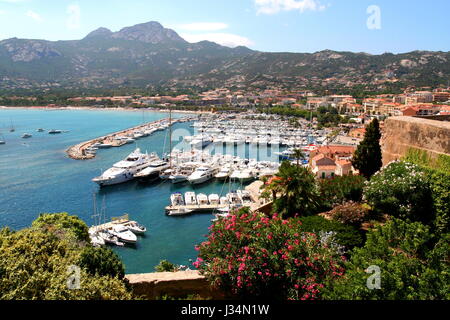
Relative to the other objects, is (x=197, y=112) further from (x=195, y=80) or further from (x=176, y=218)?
(x=195, y=80)

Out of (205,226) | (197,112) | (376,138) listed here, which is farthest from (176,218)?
(197,112)

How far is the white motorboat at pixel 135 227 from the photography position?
18000 mm

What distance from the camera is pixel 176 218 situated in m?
20.5

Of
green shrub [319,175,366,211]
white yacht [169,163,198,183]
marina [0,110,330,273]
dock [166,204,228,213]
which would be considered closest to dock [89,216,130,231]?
marina [0,110,330,273]

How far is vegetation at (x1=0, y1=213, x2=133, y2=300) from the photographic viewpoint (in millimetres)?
4211

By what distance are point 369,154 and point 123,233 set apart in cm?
1237

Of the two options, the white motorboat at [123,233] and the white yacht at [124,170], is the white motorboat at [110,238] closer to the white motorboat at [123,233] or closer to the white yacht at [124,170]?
the white motorboat at [123,233]

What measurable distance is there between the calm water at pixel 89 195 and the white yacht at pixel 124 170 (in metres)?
0.66

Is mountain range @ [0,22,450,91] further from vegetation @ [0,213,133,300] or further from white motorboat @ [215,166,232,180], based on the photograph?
vegetation @ [0,213,133,300]

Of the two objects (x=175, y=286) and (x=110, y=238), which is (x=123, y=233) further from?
(x=175, y=286)

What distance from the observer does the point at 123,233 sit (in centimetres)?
1731

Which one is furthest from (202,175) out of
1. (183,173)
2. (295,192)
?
(295,192)

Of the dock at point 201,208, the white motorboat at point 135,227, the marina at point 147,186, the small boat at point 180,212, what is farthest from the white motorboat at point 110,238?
the dock at point 201,208

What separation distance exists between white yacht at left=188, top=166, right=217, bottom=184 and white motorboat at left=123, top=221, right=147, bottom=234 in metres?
8.59
